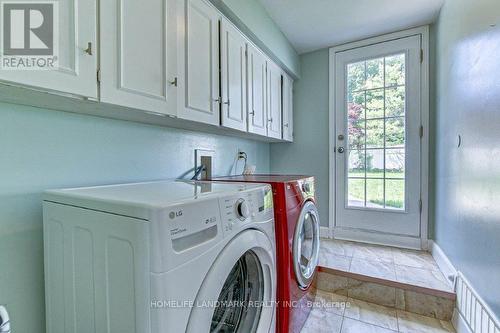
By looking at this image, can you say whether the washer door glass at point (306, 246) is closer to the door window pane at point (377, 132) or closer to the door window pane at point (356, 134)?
the door window pane at point (377, 132)

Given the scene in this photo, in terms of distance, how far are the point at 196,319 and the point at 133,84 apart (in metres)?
0.91

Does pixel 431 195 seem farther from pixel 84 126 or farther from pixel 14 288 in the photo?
pixel 14 288

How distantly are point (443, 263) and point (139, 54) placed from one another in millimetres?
2512

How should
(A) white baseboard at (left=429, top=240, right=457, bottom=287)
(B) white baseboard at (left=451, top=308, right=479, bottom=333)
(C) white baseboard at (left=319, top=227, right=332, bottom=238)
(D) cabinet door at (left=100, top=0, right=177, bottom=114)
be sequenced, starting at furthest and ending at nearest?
(C) white baseboard at (left=319, top=227, right=332, bottom=238), (A) white baseboard at (left=429, top=240, right=457, bottom=287), (B) white baseboard at (left=451, top=308, right=479, bottom=333), (D) cabinet door at (left=100, top=0, right=177, bottom=114)

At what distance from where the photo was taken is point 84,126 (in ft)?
3.62

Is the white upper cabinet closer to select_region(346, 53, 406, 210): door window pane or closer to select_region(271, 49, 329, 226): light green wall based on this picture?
select_region(271, 49, 329, 226): light green wall

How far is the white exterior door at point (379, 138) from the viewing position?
2350mm

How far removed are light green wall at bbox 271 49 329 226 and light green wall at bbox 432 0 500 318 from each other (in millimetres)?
1060

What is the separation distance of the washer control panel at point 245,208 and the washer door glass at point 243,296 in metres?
0.17

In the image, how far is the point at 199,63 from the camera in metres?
1.36

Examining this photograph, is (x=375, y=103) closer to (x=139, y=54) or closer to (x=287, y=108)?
(x=287, y=108)

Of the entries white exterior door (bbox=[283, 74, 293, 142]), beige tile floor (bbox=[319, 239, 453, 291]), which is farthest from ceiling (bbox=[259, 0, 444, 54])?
beige tile floor (bbox=[319, 239, 453, 291])

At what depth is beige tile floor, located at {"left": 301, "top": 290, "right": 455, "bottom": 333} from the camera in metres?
1.52

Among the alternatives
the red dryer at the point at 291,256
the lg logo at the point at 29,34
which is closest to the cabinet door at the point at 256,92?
the red dryer at the point at 291,256
